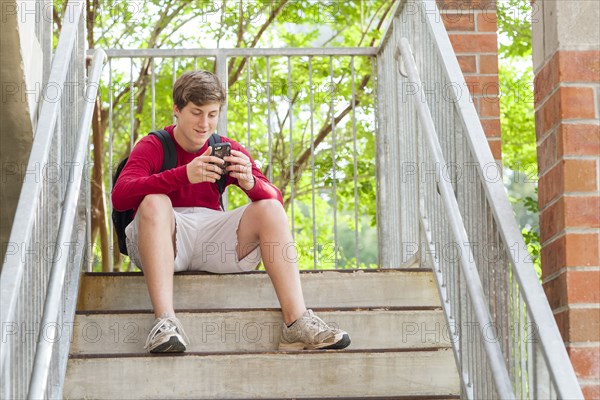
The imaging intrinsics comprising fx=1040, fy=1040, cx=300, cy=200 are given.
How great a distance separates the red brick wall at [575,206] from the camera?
2969mm

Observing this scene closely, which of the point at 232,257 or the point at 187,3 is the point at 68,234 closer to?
the point at 232,257

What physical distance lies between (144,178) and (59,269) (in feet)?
2.24

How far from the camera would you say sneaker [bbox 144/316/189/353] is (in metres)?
3.42

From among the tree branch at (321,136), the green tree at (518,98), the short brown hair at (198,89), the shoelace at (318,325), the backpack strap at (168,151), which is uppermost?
the green tree at (518,98)

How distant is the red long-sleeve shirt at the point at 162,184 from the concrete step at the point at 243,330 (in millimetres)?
428

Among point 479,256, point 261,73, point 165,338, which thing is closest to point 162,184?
point 165,338

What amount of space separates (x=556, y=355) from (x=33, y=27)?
111 inches

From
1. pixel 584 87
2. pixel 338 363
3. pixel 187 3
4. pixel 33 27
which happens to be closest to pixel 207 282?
pixel 338 363

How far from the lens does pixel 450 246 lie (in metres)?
3.60

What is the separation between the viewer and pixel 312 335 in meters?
3.53

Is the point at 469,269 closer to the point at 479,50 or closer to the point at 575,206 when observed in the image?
the point at 575,206

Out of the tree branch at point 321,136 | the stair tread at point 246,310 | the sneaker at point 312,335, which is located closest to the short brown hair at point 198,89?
the stair tread at point 246,310

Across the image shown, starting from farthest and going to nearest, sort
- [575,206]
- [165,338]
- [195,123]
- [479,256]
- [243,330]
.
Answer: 1. [195,123]
2. [243,330]
3. [165,338]
4. [479,256]
5. [575,206]

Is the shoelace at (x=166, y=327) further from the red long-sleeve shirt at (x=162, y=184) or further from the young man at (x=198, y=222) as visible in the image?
the red long-sleeve shirt at (x=162, y=184)
